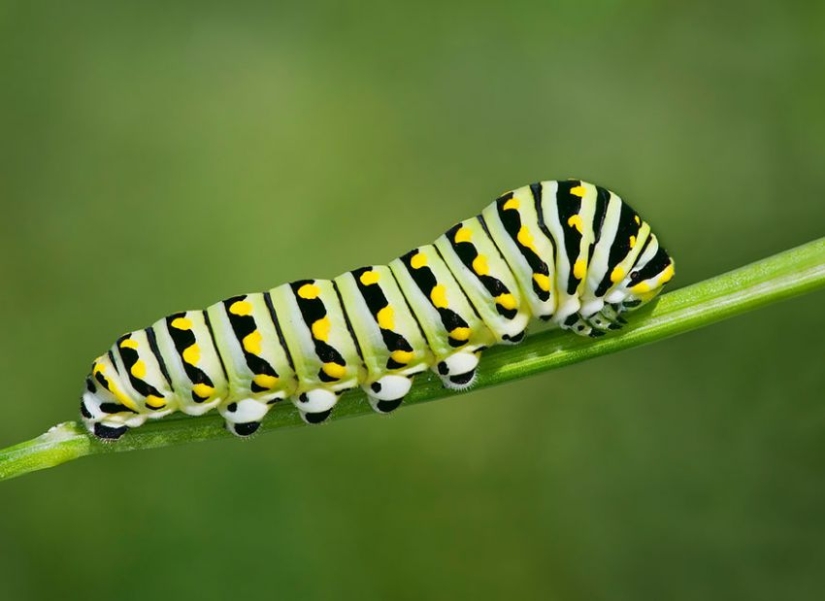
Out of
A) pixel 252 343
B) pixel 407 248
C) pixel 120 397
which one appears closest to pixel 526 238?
pixel 252 343

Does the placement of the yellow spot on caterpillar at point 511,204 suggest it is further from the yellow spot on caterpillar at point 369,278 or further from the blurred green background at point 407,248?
the blurred green background at point 407,248

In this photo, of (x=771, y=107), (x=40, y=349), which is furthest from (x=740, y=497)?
(x=40, y=349)

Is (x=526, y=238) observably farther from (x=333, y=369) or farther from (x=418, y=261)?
(x=333, y=369)

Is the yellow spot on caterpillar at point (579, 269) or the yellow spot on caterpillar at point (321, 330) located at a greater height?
the yellow spot on caterpillar at point (321, 330)

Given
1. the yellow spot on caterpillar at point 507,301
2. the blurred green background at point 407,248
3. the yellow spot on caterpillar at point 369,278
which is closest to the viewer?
the yellow spot on caterpillar at point 507,301

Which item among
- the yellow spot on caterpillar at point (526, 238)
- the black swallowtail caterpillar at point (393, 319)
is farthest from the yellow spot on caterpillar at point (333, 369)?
the yellow spot on caterpillar at point (526, 238)

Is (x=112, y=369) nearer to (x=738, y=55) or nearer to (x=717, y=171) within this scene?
(x=717, y=171)
